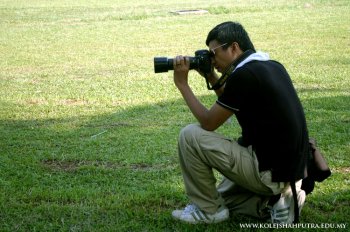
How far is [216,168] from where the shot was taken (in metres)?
3.43

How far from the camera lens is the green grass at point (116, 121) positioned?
3891mm

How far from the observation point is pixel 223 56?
3.50m

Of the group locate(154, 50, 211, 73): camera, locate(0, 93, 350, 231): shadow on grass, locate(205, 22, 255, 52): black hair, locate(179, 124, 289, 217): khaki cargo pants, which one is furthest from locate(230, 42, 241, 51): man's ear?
locate(0, 93, 350, 231): shadow on grass

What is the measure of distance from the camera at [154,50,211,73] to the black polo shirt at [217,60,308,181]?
36 centimetres

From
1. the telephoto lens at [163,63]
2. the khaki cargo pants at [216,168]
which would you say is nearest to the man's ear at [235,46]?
the telephoto lens at [163,63]

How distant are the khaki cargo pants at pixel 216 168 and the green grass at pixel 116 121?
0.17 meters

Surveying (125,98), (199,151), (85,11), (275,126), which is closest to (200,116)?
(199,151)

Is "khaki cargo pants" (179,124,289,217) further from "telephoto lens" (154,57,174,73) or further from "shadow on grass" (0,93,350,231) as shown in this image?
"telephoto lens" (154,57,174,73)

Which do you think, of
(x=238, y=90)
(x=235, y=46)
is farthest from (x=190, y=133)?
(x=235, y=46)

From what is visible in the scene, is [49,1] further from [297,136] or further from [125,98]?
[297,136]

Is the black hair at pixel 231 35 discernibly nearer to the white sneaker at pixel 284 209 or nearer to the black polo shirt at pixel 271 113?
the black polo shirt at pixel 271 113

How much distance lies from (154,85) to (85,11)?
1601 cm

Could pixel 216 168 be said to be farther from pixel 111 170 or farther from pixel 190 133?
pixel 111 170

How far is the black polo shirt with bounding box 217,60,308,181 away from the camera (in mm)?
3240
